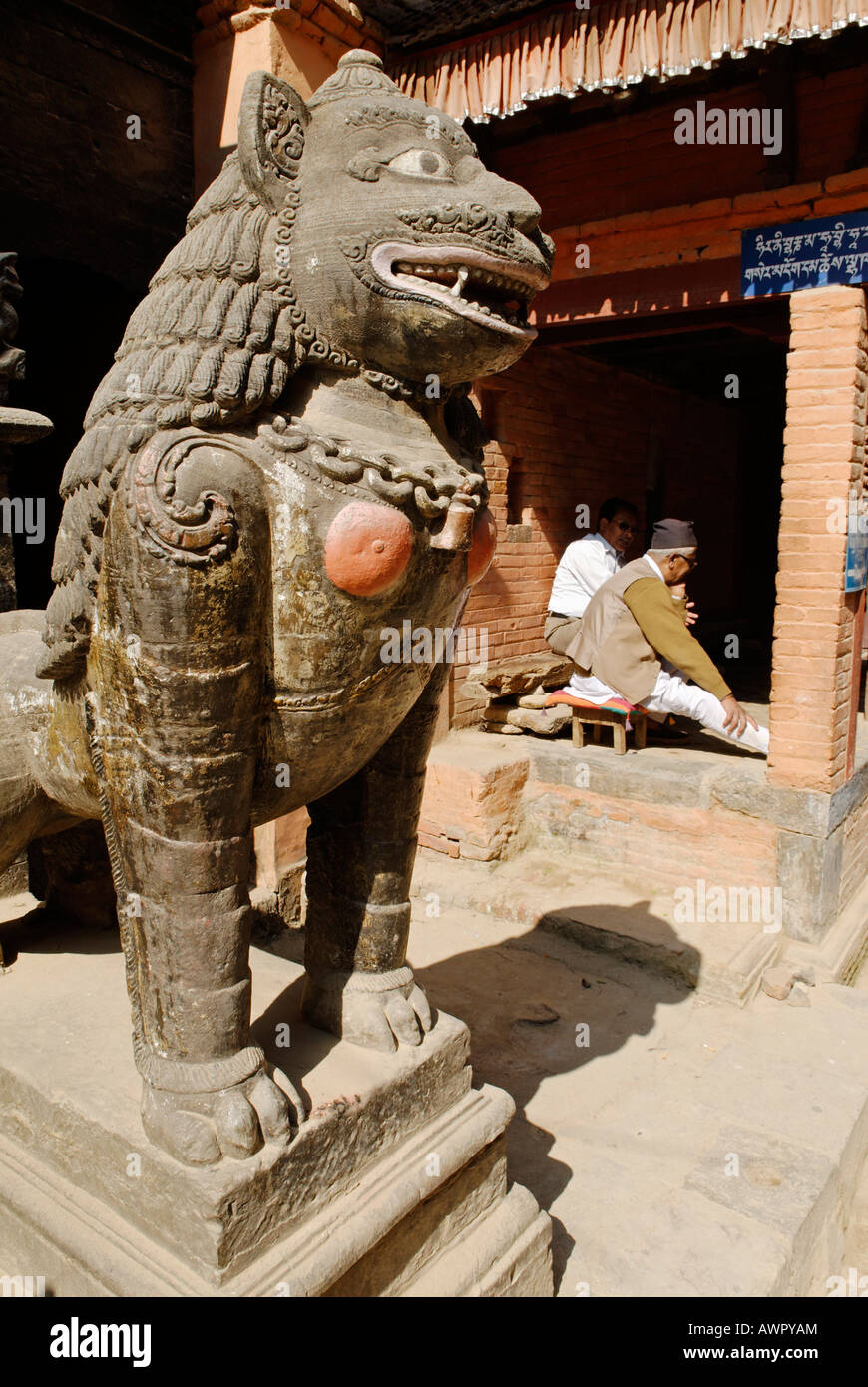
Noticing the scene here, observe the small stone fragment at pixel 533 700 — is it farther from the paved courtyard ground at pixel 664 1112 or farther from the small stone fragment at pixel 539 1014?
the small stone fragment at pixel 539 1014

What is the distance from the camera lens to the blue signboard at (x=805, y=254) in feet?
15.3

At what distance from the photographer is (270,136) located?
6.35ft

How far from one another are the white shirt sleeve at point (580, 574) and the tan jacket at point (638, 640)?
612 millimetres

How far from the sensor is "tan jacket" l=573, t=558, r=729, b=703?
5.79 meters

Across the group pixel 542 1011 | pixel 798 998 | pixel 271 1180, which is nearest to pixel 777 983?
pixel 798 998

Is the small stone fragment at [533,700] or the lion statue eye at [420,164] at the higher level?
the lion statue eye at [420,164]

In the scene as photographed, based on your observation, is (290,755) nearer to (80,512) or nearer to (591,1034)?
(80,512)

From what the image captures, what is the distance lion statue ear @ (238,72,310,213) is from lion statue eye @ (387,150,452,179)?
0.73 ft

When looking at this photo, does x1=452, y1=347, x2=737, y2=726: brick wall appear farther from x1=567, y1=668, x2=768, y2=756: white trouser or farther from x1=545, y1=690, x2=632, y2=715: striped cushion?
x1=567, y1=668, x2=768, y2=756: white trouser

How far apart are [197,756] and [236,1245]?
3.30 ft

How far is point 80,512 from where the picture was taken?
1.99 m

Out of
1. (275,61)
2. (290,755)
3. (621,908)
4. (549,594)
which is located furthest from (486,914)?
(275,61)

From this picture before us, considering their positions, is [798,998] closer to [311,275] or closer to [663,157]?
[311,275]

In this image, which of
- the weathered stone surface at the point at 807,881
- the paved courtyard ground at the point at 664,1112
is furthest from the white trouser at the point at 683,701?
the paved courtyard ground at the point at 664,1112
